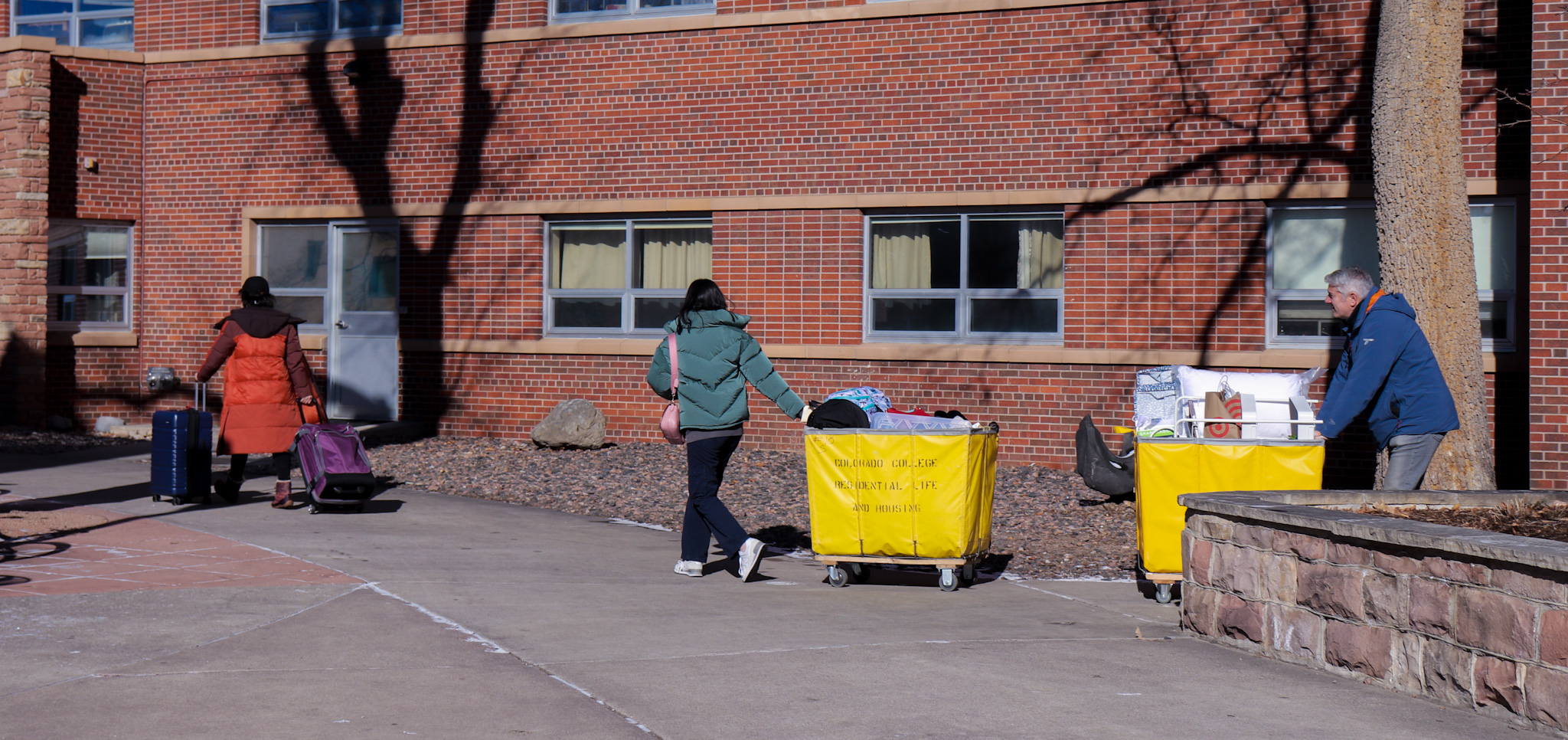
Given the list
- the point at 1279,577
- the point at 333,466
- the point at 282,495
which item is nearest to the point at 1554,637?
the point at 1279,577

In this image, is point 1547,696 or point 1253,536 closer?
point 1547,696

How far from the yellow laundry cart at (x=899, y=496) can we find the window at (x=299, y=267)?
10.7m

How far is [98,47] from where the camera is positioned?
18.1 m

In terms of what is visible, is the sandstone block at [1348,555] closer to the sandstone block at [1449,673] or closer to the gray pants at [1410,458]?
the sandstone block at [1449,673]

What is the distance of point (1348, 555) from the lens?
6195mm

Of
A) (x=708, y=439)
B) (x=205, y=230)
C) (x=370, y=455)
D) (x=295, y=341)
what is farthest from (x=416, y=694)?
(x=205, y=230)

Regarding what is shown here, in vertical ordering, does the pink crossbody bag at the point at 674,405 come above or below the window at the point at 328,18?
below

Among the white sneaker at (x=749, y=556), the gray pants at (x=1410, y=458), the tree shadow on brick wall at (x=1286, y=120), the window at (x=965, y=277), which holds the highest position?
the tree shadow on brick wall at (x=1286, y=120)

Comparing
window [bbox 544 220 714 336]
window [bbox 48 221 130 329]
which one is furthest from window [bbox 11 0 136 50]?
window [bbox 544 220 714 336]

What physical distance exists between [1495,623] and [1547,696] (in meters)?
0.33

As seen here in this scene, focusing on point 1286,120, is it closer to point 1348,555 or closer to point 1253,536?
point 1253,536

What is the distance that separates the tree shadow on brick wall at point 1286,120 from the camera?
42.0 feet

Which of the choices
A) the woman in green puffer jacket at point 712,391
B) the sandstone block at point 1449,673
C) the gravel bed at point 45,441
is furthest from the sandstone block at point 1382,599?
the gravel bed at point 45,441

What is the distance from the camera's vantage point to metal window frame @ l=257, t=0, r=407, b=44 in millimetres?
16922
